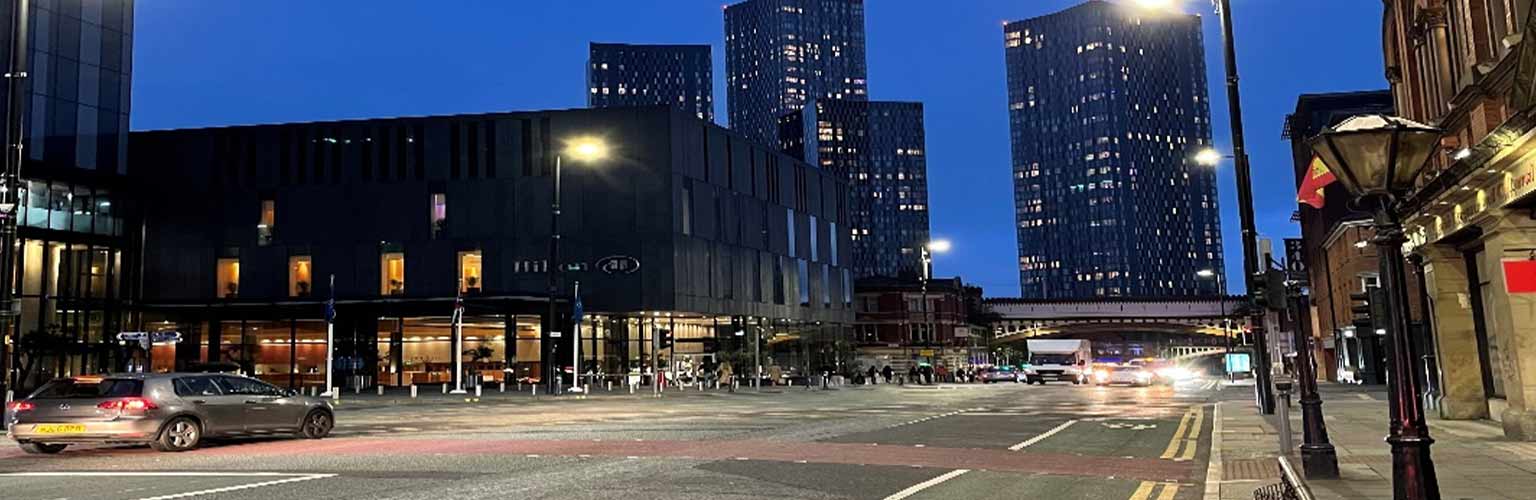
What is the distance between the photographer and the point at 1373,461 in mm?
13398

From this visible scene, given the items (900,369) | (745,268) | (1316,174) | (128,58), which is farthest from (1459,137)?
(900,369)

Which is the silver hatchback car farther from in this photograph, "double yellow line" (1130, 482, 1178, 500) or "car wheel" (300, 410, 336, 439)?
"double yellow line" (1130, 482, 1178, 500)

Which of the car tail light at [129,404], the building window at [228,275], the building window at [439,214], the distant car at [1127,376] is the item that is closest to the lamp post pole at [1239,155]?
the car tail light at [129,404]

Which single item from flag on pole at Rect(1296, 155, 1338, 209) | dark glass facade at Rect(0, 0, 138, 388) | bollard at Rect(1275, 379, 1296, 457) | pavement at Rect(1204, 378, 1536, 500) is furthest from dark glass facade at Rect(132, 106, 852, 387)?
bollard at Rect(1275, 379, 1296, 457)

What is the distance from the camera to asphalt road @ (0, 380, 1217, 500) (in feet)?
37.9

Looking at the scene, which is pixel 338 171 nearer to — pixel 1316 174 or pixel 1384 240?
pixel 1316 174

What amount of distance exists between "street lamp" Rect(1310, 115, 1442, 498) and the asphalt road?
4073mm

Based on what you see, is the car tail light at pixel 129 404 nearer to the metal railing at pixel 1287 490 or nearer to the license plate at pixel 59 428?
the license plate at pixel 59 428

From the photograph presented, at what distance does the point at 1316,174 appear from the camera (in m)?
18.9

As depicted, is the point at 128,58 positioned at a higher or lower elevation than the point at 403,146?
higher

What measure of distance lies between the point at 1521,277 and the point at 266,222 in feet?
203

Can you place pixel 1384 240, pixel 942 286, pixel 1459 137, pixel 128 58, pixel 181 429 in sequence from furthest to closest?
pixel 942 286
pixel 128 58
pixel 1459 137
pixel 181 429
pixel 1384 240

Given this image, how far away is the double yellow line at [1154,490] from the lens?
11266 millimetres

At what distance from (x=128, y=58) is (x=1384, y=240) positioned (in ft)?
208
